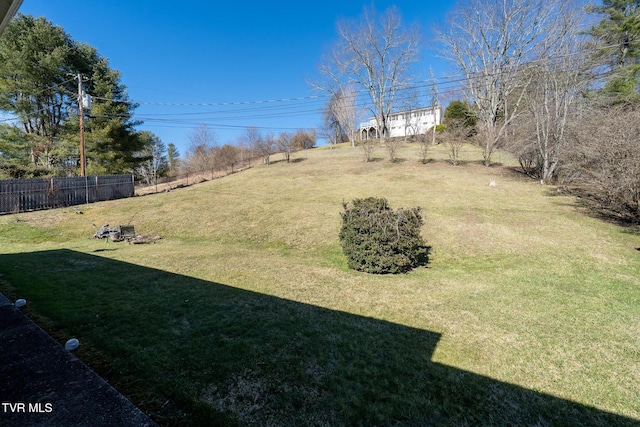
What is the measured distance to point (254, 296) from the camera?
4.88 meters

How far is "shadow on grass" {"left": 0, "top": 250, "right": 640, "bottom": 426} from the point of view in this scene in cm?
226

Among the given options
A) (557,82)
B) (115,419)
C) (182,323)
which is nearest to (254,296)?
(182,323)

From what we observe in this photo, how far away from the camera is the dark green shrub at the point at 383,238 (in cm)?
654

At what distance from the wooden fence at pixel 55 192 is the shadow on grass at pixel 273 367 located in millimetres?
13280

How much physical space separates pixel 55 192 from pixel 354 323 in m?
18.2

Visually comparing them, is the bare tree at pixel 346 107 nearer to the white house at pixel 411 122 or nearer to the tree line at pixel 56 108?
the white house at pixel 411 122

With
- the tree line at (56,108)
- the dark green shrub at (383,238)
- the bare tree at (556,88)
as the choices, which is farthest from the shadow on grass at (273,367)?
the tree line at (56,108)

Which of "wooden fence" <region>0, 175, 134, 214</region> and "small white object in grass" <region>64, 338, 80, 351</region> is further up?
"wooden fence" <region>0, 175, 134, 214</region>

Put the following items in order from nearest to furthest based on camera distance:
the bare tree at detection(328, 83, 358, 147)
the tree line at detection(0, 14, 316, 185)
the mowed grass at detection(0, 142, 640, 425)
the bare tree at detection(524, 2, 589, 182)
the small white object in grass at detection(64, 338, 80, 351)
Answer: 1. the mowed grass at detection(0, 142, 640, 425)
2. the small white object in grass at detection(64, 338, 80, 351)
3. the bare tree at detection(524, 2, 589, 182)
4. the tree line at detection(0, 14, 316, 185)
5. the bare tree at detection(328, 83, 358, 147)

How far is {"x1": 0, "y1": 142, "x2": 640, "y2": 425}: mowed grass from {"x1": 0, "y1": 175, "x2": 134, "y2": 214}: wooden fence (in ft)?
14.0
